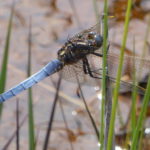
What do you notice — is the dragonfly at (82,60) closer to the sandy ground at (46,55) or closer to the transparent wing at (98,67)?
the transparent wing at (98,67)

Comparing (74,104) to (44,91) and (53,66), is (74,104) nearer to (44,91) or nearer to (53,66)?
(44,91)

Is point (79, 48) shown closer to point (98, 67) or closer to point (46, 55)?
point (98, 67)

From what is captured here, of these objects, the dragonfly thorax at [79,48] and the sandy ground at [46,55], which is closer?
the dragonfly thorax at [79,48]

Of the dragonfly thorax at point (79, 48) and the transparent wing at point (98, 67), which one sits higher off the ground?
the dragonfly thorax at point (79, 48)

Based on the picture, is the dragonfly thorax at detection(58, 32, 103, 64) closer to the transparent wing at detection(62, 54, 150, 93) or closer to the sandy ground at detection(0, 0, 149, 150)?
the transparent wing at detection(62, 54, 150, 93)

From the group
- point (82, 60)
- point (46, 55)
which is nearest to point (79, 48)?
point (82, 60)

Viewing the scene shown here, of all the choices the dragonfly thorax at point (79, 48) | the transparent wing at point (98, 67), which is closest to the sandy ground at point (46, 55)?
the transparent wing at point (98, 67)

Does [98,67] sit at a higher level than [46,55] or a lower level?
lower

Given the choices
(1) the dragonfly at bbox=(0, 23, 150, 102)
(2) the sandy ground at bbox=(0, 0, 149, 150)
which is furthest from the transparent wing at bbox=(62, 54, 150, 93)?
(2) the sandy ground at bbox=(0, 0, 149, 150)

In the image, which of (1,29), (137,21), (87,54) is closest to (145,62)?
(87,54)
